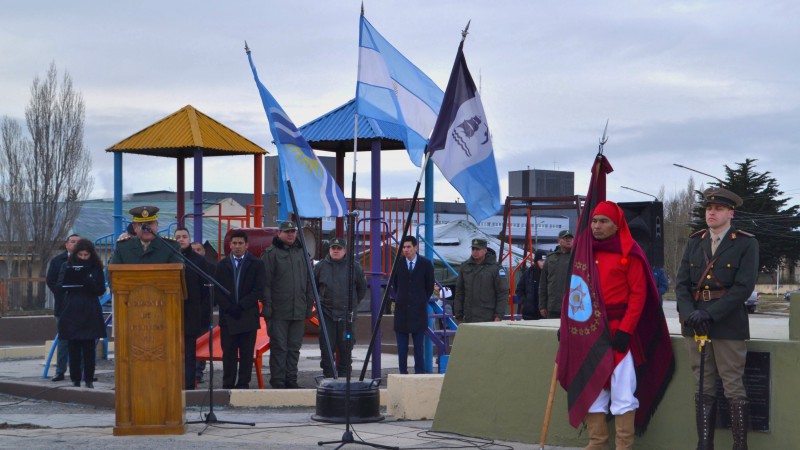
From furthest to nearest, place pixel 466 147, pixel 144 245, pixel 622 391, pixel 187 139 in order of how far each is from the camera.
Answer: pixel 187 139
pixel 144 245
pixel 466 147
pixel 622 391

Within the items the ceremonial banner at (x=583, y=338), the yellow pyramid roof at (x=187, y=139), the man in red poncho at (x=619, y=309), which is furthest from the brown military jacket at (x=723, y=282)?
the yellow pyramid roof at (x=187, y=139)

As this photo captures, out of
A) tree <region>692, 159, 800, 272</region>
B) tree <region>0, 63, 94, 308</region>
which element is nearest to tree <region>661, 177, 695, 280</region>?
tree <region>692, 159, 800, 272</region>

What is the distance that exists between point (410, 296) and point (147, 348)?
5.06 m

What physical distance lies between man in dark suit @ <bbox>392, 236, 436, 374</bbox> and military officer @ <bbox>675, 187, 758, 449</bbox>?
607 centimetres

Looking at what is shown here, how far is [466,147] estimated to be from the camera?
9.64m

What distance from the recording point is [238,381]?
13.1 m

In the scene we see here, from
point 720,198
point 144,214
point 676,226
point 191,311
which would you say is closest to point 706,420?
point 720,198

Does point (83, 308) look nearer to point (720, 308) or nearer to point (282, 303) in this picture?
point (282, 303)

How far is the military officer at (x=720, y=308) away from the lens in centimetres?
765

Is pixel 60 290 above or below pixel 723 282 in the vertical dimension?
below

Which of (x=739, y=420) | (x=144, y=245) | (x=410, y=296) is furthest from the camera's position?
(x=410, y=296)

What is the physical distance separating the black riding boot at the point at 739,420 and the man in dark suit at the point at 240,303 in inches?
254

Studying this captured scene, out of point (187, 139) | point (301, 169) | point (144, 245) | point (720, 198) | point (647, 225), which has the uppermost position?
point (187, 139)

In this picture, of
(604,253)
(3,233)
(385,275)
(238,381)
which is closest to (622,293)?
(604,253)
